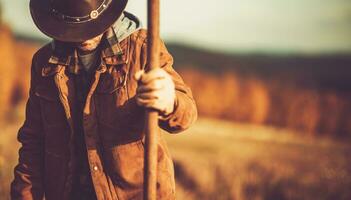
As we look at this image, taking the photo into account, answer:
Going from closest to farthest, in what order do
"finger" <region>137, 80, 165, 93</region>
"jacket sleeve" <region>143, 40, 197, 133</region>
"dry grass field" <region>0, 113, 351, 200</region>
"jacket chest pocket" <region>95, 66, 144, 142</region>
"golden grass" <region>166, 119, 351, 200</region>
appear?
"finger" <region>137, 80, 165, 93</region> < "jacket sleeve" <region>143, 40, 197, 133</region> < "jacket chest pocket" <region>95, 66, 144, 142</region> < "dry grass field" <region>0, 113, 351, 200</region> < "golden grass" <region>166, 119, 351, 200</region>

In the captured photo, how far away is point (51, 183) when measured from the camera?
318cm

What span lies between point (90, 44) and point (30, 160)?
829mm

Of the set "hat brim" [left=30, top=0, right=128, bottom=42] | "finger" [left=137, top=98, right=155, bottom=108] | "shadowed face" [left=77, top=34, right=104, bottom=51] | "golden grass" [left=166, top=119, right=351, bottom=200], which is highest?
"hat brim" [left=30, top=0, right=128, bottom=42]

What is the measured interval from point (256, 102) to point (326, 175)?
12.3 metres

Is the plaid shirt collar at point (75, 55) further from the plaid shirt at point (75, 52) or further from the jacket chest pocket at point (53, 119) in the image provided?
the jacket chest pocket at point (53, 119)

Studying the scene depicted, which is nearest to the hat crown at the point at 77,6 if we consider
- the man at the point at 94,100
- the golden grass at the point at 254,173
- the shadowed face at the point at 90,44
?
the man at the point at 94,100

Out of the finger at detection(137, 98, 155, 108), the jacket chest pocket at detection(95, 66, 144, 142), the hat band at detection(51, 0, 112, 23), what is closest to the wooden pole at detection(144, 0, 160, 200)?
the finger at detection(137, 98, 155, 108)

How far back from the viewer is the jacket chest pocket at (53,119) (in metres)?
3.05

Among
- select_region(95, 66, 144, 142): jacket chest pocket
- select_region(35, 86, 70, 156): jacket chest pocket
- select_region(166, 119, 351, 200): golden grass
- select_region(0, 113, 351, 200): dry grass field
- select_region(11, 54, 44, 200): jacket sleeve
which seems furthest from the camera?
select_region(166, 119, 351, 200): golden grass

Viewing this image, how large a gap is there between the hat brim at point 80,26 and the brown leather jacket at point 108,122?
0.15 metres

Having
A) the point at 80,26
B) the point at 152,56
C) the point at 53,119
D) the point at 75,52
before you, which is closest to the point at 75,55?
the point at 75,52

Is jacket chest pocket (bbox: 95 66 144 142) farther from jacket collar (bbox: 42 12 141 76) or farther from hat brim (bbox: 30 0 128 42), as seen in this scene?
hat brim (bbox: 30 0 128 42)

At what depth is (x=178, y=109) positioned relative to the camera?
269cm

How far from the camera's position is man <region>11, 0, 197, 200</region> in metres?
2.91
